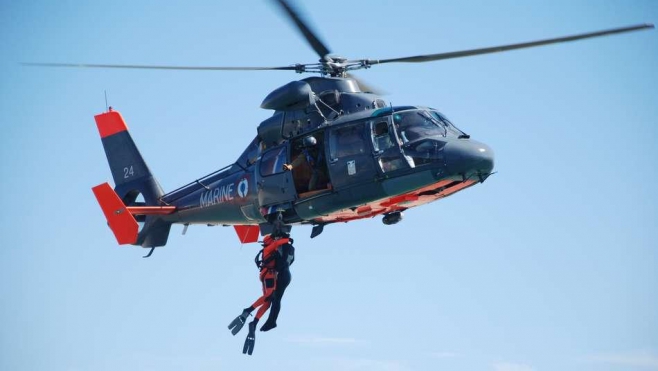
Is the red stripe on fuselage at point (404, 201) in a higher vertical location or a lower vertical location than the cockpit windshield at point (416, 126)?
lower

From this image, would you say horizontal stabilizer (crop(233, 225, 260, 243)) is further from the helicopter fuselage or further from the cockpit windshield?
the cockpit windshield

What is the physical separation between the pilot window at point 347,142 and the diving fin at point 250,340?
3664 millimetres

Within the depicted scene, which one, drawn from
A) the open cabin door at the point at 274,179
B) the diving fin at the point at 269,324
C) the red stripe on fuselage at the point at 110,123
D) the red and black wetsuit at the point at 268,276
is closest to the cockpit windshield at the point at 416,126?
the open cabin door at the point at 274,179

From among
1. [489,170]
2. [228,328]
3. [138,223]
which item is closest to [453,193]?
[489,170]

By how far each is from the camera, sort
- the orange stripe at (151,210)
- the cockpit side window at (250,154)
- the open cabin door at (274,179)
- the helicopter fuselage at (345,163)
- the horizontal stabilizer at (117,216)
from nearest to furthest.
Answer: the helicopter fuselage at (345,163), the open cabin door at (274,179), the cockpit side window at (250,154), the horizontal stabilizer at (117,216), the orange stripe at (151,210)

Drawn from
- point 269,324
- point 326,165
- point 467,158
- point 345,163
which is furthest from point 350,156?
point 269,324

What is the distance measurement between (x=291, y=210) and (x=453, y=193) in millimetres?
3161

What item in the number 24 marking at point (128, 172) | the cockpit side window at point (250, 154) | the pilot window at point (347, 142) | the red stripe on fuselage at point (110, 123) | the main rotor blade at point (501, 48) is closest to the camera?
the main rotor blade at point (501, 48)

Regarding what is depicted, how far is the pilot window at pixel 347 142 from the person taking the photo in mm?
17906

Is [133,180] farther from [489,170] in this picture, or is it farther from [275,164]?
[489,170]

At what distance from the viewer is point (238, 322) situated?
62.1 feet

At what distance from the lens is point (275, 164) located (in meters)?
19.1

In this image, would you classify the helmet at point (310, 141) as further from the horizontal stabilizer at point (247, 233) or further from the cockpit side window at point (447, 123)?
the horizontal stabilizer at point (247, 233)

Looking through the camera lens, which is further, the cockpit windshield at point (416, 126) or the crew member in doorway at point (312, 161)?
the crew member in doorway at point (312, 161)
